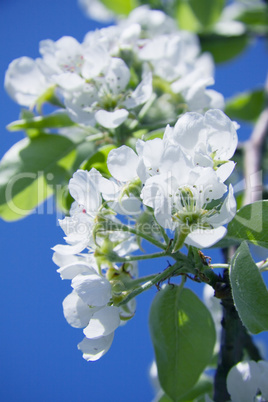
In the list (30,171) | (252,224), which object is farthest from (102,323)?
(30,171)

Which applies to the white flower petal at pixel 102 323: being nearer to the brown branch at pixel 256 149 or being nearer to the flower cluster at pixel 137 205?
the flower cluster at pixel 137 205

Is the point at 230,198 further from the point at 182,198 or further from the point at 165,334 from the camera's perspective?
the point at 165,334

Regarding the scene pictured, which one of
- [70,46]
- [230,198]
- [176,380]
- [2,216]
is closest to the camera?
[230,198]

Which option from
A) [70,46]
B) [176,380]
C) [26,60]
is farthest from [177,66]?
[176,380]

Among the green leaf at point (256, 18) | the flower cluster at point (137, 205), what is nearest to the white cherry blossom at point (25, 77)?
the flower cluster at point (137, 205)

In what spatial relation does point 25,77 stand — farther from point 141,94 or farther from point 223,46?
point 223,46
